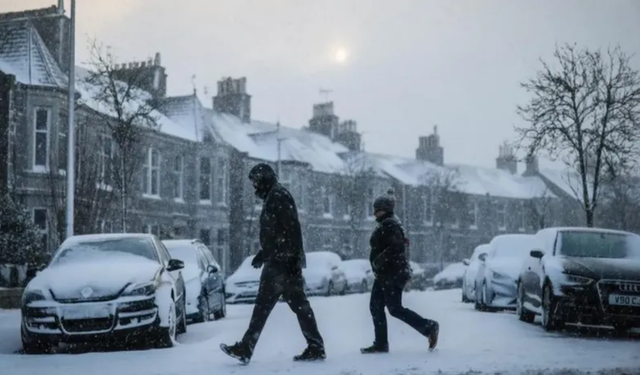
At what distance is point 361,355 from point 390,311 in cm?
56

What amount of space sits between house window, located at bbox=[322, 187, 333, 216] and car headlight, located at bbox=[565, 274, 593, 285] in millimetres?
42025

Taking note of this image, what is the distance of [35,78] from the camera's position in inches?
1286

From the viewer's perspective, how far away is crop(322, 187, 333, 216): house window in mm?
54281

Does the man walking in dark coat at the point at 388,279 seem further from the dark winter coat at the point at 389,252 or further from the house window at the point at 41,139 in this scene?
the house window at the point at 41,139

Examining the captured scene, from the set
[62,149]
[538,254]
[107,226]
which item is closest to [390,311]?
[538,254]

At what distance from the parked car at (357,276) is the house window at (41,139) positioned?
1195 cm

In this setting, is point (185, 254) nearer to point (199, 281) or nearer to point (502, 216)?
point (199, 281)

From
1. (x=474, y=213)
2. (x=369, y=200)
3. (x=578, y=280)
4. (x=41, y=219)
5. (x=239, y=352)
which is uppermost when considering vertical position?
(x=369, y=200)

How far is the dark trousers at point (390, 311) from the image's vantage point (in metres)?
9.69

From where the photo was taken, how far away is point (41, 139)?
105 feet

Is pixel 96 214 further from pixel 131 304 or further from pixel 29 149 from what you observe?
pixel 131 304

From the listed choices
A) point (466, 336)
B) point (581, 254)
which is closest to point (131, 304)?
point (466, 336)

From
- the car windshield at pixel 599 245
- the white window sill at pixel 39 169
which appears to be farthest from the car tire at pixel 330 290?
the car windshield at pixel 599 245

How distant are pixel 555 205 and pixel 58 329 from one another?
7094 cm
